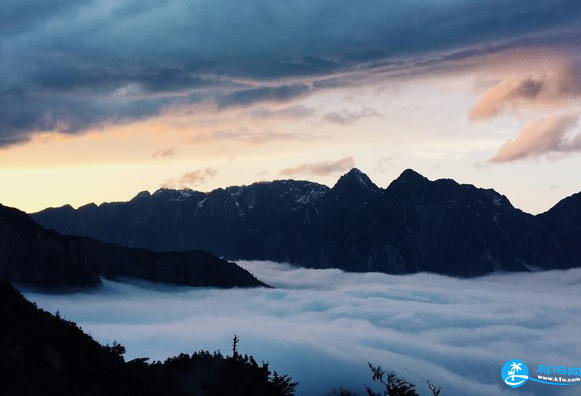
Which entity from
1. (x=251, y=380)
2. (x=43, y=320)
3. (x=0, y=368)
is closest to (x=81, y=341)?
(x=43, y=320)

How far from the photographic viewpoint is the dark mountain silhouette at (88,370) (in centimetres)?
12269

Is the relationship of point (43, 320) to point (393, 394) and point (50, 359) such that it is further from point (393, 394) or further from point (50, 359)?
point (393, 394)

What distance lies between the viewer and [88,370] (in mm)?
135250

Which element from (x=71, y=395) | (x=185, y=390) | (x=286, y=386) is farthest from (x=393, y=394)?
(x=71, y=395)

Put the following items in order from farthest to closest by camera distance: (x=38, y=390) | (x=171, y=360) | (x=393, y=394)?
(x=171, y=360) < (x=38, y=390) < (x=393, y=394)

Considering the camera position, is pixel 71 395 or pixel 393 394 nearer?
pixel 393 394

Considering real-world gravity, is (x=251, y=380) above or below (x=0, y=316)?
below

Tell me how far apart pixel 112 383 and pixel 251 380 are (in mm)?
28541

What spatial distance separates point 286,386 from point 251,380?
7.37 meters

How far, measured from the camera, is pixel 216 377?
456ft

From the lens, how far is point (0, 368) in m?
122

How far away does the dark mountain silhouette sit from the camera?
403 ft

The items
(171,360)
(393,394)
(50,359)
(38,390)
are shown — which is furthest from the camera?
(171,360)

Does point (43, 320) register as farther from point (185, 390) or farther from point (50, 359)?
point (185, 390)
